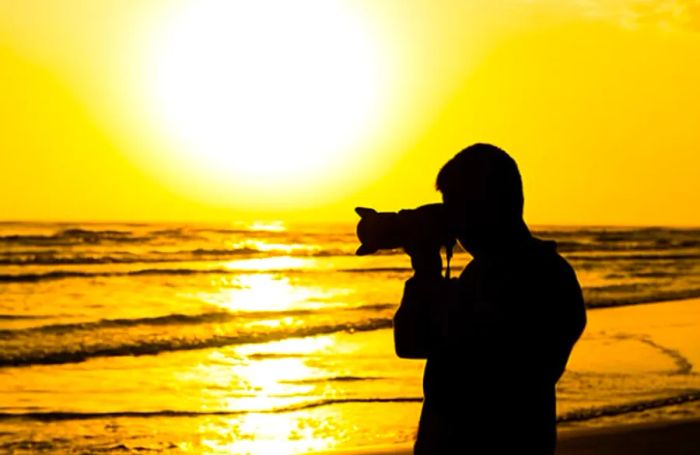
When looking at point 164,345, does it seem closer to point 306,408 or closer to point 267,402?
point 267,402

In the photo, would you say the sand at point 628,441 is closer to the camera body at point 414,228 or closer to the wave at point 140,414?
the wave at point 140,414

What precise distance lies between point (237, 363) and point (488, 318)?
10239 millimetres

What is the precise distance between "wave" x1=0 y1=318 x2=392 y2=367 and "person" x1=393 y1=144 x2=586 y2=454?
1049 centimetres

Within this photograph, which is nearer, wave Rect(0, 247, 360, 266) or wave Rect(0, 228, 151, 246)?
wave Rect(0, 247, 360, 266)

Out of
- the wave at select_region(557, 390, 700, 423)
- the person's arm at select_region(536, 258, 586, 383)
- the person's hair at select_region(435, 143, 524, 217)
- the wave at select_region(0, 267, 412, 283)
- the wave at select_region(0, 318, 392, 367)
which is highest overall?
the wave at select_region(0, 267, 412, 283)

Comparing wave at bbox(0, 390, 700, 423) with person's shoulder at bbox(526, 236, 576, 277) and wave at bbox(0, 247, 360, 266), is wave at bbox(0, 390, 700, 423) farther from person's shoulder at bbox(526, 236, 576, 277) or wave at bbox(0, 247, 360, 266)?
wave at bbox(0, 247, 360, 266)

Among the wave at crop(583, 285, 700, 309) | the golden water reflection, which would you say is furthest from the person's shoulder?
the wave at crop(583, 285, 700, 309)

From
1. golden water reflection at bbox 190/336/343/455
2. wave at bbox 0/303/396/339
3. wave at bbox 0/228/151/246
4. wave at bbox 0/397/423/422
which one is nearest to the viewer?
golden water reflection at bbox 190/336/343/455

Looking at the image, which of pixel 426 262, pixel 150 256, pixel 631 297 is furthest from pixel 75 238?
pixel 426 262

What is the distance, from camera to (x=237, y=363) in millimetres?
12625

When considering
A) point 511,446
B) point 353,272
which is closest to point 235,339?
point 511,446

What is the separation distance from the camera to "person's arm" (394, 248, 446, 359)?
8.53 ft

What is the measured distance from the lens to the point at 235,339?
603 inches

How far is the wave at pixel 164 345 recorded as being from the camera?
12867mm
